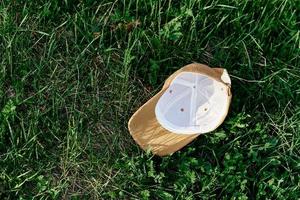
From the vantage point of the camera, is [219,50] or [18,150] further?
[219,50]

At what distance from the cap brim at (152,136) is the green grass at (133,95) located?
1.9 inches

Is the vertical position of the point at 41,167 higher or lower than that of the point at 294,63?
lower

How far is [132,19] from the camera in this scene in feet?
9.56

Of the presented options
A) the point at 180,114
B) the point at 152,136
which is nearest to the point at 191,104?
the point at 180,114

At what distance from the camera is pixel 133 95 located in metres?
2.93

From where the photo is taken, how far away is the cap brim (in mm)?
2838

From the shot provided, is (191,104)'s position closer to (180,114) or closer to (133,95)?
(180,114)

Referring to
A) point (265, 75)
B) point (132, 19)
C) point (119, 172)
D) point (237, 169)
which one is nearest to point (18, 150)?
point (119, 172)

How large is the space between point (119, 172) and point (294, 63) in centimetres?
90

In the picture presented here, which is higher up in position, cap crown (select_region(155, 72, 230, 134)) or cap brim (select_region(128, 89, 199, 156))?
cap crown (select_region(155, 72, 230, 134))

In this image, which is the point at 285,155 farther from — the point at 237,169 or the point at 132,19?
the point at 132,19

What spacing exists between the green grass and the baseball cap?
0.21ft

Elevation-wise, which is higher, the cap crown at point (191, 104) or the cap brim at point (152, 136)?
the cap crown at point (191, 104)

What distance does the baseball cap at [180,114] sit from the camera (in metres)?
2.82
